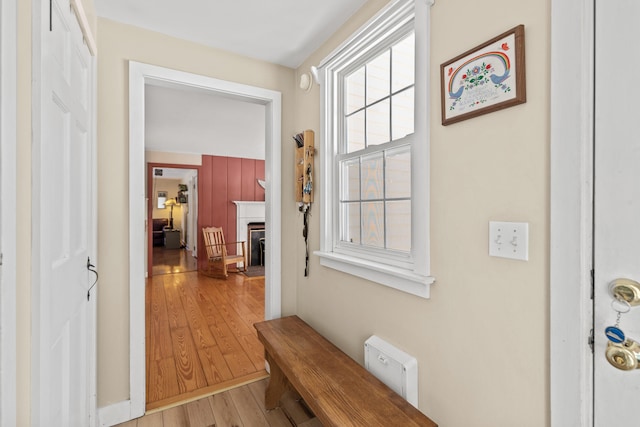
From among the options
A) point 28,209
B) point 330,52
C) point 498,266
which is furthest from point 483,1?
point 28,209

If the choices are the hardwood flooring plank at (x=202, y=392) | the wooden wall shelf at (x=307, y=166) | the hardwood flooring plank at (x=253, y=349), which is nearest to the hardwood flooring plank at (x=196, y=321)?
the hardwood flooring plank at (x=253, y=349)

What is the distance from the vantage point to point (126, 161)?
70.4 inches

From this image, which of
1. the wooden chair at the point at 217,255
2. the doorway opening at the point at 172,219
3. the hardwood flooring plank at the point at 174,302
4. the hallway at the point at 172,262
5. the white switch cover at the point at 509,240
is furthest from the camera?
the hallway at the point at 172,262

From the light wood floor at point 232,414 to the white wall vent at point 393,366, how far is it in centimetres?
67

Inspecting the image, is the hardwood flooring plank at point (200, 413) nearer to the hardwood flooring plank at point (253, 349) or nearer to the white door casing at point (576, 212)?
the hardwood flooring plank at point (253, 349)

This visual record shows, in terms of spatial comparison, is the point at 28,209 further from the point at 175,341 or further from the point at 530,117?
the point at 175,341

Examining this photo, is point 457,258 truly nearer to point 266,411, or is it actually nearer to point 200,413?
point 266,411

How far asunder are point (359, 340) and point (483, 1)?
1602 mm

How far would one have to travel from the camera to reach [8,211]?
0.71m

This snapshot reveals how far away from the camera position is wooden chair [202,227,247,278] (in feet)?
17.3

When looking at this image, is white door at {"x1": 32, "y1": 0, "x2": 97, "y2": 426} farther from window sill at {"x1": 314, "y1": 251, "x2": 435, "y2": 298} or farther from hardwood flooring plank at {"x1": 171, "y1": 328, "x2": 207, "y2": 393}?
window sill at {"x1": 314, "y1": 251, "x2": 435, "y2": 298}

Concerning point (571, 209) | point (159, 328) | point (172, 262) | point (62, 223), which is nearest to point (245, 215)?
point (172, 262)

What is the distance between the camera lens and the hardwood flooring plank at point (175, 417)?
5.71 ft

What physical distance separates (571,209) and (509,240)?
0.62ft
